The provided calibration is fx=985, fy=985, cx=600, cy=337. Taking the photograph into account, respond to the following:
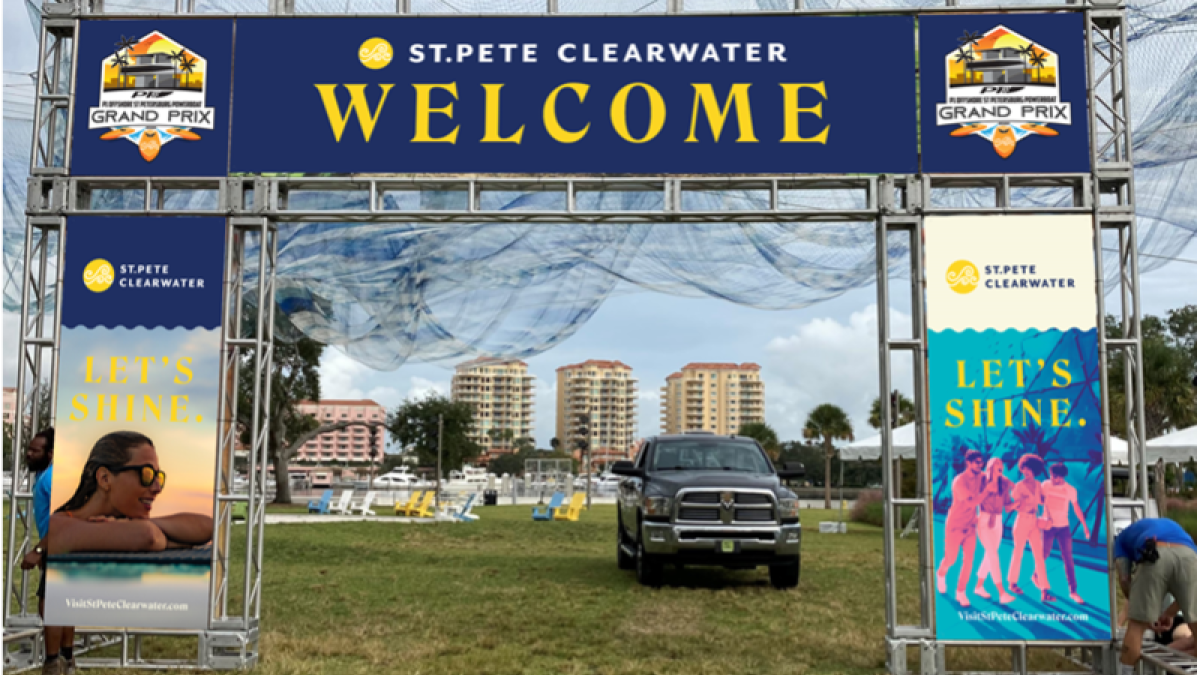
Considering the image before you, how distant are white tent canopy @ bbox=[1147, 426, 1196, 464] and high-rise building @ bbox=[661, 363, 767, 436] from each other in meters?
74.6

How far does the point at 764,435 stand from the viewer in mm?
80562

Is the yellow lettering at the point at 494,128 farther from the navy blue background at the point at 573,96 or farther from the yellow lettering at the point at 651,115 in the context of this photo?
the yellow lettering at the point at 651,115

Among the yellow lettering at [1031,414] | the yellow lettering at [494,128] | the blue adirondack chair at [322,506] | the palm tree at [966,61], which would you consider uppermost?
the palm tree at [966,61]

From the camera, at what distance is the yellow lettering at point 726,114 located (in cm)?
834

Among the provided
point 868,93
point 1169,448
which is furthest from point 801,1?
point 1169,448

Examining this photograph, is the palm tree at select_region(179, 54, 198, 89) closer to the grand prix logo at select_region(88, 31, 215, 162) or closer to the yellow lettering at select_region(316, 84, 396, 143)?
the grand prix logo at select_region(88, 31, 215, 162)

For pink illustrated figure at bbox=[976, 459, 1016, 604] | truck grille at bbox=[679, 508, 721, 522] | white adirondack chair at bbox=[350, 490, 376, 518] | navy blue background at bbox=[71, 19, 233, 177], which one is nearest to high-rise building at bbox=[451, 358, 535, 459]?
white adirondack chair at bbox=[350, 490, 376, 518]

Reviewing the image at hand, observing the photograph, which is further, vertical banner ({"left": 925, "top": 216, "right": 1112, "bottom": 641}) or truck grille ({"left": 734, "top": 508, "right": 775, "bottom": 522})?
truck grille ({"left": 734, "top": 508, "right": 775, "bottom": 522})

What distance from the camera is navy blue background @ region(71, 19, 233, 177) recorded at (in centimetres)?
845

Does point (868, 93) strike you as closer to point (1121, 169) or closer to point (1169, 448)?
point (1121, 169)

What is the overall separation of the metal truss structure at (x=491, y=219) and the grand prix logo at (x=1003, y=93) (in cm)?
30

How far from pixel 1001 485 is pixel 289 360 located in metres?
38.0

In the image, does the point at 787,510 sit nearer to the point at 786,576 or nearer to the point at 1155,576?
the point at 786,576

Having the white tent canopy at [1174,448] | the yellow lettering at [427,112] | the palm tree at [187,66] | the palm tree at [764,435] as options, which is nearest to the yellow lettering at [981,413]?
the yellow lettering at [427,112]
